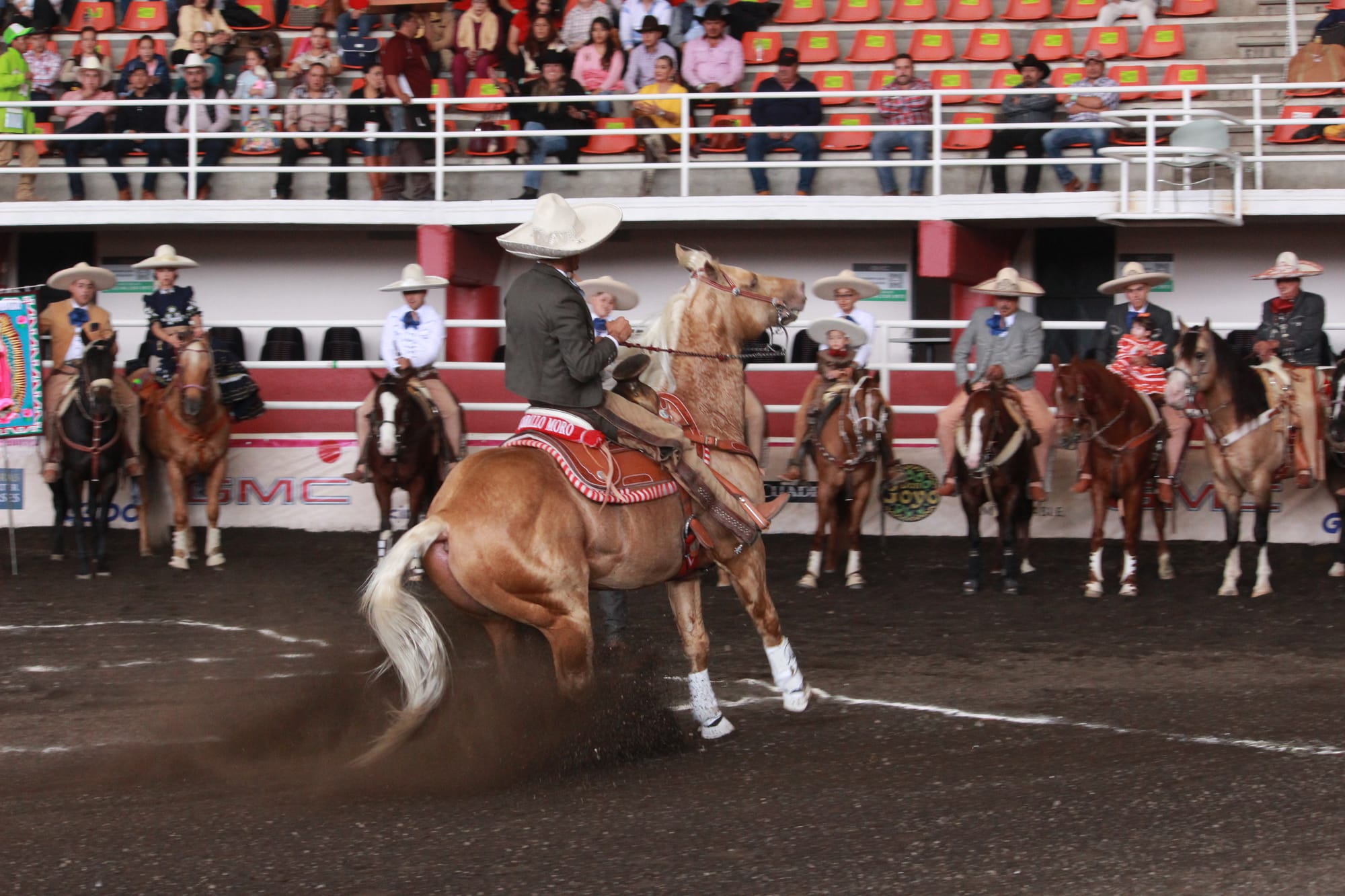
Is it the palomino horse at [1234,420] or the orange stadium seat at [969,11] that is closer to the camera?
the palomino horse at [1234,420]

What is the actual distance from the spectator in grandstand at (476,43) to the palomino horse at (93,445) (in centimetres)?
686

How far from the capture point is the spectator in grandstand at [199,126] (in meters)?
17.7

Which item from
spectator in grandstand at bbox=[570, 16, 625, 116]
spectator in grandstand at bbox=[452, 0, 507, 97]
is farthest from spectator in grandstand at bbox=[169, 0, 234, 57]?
spectator in grandstand at bbox=[570, 16, 625, 116]

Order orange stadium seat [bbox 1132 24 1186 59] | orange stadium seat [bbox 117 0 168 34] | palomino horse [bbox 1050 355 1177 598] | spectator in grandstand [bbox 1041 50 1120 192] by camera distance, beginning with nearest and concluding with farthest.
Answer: palomino horse [bbox 1050 355 1177 598], spectator in grandstand [bbox 1041 50 1120 192], orange stadium seat [bbox 1132 24 1186 59], orange stadium seat [bbox 117 0 168 34]

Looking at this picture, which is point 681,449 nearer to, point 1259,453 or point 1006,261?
point 1259,453

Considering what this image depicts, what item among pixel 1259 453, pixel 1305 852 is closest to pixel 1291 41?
pixel 1259 453

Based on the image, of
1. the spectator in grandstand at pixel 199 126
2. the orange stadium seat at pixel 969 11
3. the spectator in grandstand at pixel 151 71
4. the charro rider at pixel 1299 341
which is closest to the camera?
the charro rider at pixel 1299 341

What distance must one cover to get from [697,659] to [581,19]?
1309 cm

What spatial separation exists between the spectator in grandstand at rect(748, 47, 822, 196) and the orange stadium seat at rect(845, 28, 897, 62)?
1.99 metres

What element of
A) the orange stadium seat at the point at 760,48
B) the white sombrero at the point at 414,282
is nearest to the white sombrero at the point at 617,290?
the white sombrero at the point at 414,282

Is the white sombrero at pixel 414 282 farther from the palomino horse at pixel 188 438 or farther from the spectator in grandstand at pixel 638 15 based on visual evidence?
the spectator in grandstand at pixel 638 15

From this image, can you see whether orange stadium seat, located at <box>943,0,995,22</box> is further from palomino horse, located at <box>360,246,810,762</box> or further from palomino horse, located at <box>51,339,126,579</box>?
palomino horse, located at <box>360,246,810,762</box>

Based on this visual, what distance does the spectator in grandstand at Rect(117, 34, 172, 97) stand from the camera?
59.3 ft

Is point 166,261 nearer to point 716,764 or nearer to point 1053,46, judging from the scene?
point 716,764
